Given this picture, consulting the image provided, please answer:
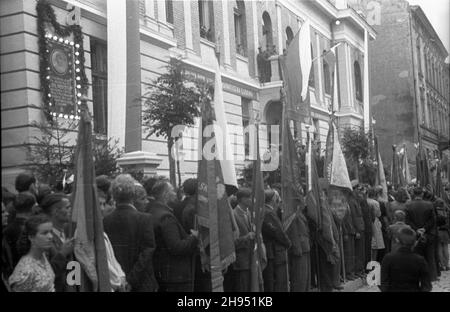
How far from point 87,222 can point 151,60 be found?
5.73 meters

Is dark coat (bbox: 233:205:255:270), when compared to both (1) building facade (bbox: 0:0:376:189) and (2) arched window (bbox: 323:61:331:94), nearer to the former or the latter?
(1) building facade (bbox: 0:0:376:189)

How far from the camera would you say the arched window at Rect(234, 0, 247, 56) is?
12766mm

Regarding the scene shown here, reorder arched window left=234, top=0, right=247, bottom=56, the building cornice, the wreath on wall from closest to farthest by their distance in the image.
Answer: the wreath on wall
the building cornice
arched window left=234, top=0, right=247, bottom=56

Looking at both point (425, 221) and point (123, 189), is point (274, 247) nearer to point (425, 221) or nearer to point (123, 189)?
point (123, 189)

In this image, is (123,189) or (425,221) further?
(425,221)

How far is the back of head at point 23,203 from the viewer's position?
429cm

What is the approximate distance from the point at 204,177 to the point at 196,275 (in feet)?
3.34

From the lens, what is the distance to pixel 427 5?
6898 mm

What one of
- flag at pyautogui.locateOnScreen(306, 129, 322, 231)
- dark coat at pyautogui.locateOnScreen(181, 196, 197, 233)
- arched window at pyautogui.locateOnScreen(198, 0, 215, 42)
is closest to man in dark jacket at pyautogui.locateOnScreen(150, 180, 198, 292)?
dark coat at pyautogui.locateOnScreen(181, 196, 197, 233)

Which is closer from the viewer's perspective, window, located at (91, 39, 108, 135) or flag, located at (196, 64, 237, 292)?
flag, located at (196, 64, 237, 292)

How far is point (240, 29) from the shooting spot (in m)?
13.1

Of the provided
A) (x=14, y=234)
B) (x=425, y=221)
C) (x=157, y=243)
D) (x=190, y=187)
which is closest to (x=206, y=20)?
(x=425, y=221)

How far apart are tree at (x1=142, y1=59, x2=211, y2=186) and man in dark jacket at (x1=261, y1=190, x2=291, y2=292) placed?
84.2 inches
